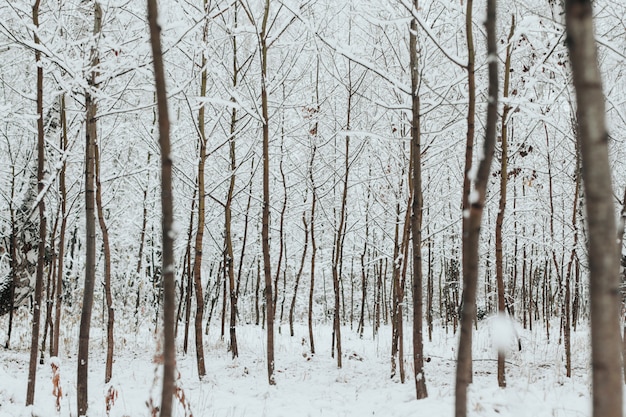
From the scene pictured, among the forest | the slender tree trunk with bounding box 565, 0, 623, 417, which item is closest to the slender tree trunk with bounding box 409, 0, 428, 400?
the forest

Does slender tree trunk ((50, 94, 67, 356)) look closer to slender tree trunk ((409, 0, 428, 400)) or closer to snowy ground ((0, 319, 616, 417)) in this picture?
snowy ground ((0, 319, 616, 417))

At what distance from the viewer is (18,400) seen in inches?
215

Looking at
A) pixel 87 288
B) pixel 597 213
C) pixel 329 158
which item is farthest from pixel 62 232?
pixel 597 213

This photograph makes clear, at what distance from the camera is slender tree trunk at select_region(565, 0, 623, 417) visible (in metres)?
1.02

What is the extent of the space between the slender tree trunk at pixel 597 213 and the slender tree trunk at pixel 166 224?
1342 mm

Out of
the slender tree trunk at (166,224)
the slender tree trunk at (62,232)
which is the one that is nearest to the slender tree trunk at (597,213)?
the slender tree trunk at (166,224)

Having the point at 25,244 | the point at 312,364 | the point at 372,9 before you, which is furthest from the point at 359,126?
the point at 25,244

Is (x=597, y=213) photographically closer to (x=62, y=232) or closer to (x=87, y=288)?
(x=87, y=288)

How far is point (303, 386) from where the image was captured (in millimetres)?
7277

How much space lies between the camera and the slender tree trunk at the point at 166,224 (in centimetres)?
174

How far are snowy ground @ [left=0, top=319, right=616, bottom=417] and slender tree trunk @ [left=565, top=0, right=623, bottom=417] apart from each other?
2.44 meters

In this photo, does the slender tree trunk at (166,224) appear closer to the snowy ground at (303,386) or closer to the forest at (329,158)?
the forest at (329,158)

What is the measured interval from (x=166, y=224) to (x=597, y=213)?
1.38 m

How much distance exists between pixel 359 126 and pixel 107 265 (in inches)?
239
